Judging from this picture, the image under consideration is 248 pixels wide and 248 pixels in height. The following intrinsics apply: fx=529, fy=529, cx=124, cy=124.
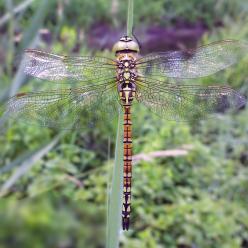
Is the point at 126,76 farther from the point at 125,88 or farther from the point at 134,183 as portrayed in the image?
the point at 134,183

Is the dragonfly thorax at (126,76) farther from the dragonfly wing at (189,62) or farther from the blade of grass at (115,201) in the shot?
the blade of grass at (115,201)

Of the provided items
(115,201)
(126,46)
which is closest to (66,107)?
(126,46)

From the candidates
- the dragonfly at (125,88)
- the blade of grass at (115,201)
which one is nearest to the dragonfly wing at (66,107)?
the dragonfly at (125,88)

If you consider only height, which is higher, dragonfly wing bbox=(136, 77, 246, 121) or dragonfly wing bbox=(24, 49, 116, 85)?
dragonfly wing bbox=(24, 49, 116, 85)

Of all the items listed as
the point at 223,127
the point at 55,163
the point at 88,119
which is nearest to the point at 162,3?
the point at 223,127

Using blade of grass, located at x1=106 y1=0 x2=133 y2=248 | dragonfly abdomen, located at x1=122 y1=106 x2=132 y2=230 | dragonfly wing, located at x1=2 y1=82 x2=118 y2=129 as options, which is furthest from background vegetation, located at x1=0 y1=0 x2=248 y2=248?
blade of grass, located at x1=106 y1=0 x2=133 y2=248

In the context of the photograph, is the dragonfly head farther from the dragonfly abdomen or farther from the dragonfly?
the dragonfly abdomen
